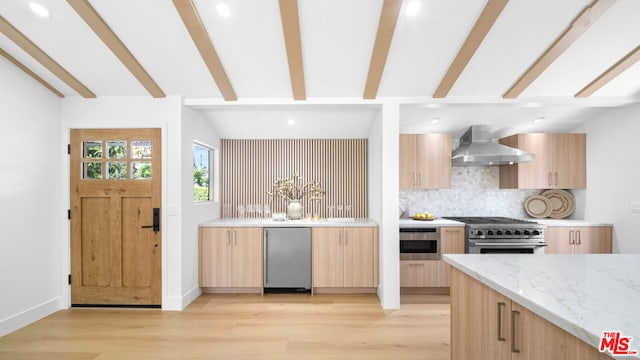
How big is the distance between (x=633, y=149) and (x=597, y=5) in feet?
7.46

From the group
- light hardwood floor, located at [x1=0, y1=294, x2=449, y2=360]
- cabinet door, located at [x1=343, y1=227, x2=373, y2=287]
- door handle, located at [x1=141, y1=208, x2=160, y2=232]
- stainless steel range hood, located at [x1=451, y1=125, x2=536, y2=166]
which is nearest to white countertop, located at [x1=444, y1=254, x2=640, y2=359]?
light hardwood floor, located at [x1=0, y1=294, x2=449, y2=360]

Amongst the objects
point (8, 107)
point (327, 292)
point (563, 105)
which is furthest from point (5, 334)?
point (563, 105)

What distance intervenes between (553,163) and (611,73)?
1489mm

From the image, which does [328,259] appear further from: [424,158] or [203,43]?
[203,43]

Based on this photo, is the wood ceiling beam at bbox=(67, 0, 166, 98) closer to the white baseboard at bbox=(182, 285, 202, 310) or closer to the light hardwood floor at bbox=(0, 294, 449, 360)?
the white baseboard at bbox=(182, 285, 202, 310)

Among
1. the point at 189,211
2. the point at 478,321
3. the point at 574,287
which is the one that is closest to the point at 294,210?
the point at 189,211

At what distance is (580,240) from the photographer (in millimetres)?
3902

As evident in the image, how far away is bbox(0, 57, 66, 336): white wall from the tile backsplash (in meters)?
4.38

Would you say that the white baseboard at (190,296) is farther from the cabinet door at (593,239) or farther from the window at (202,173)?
the cabinet door at (593,239)

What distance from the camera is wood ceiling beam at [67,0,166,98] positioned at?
235cm

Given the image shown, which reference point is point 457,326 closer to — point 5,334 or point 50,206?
point 5,334

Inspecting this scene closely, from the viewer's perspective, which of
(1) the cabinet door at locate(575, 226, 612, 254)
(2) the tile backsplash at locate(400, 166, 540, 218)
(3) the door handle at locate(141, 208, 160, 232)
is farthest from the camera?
(2) the tile backsplash at locate(400, 166, 540, 218)

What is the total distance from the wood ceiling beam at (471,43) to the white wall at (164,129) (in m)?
2.90

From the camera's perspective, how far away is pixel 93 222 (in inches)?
137
